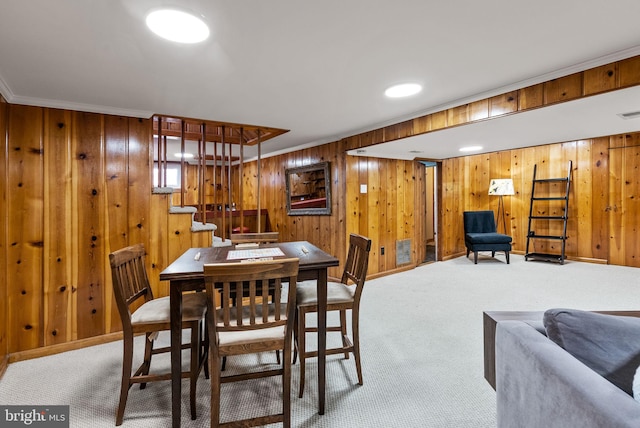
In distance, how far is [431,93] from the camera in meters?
2.38

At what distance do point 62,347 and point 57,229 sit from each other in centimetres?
96

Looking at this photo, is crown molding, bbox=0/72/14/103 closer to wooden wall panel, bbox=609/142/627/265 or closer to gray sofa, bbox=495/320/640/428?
gray sofa, bbox=495/320/640/428

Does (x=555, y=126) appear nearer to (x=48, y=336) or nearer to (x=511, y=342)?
(x=511, y=342)

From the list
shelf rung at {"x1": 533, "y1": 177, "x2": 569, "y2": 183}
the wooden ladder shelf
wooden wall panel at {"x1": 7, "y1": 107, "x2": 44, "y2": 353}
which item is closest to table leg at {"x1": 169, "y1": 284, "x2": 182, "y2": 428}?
wooden wall panel at {"x1": 7, "y1": 107, "x2": 44, "y2": 353}

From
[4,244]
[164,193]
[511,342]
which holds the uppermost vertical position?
[164,193]

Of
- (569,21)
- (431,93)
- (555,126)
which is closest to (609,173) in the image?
(555,126)

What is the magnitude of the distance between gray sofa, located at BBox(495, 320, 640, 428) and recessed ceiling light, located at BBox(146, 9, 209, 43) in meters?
1.85

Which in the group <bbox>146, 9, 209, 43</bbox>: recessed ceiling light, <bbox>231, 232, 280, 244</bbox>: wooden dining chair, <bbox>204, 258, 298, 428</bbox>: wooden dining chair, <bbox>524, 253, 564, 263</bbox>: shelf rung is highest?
<bbox>146, 9, 209, 43</bbox>: recessed ceiling light

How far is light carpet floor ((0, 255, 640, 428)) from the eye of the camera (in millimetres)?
1670

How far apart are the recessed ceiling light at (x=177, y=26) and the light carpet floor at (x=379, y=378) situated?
2.00m

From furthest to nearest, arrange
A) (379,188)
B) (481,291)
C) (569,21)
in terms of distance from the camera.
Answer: (379,188), (481,291), (569,21)

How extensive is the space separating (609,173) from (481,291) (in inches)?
129

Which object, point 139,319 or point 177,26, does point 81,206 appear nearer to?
point 139,319

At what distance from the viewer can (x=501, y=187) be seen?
5.91 meters
